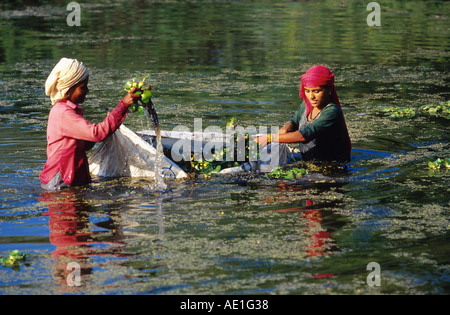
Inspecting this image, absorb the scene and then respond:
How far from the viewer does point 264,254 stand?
3951 millimetres

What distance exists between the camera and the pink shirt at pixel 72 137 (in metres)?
4.77

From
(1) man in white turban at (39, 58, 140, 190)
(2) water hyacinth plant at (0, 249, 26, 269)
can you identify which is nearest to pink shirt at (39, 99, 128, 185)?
(1) man in white turban at (39, 58, 140, 190)

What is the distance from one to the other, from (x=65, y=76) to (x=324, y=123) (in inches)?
87.8

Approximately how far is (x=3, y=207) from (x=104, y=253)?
1.36 meters

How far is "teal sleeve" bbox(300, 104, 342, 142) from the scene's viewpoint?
5.66 m

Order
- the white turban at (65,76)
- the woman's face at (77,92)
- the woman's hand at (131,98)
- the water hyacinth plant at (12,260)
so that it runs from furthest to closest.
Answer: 1. the woman's face at (77,92)
2. the white turban at (65,76)
3. the woman's hand at (131,98)
4. the water hyacinth plant at (12,260)

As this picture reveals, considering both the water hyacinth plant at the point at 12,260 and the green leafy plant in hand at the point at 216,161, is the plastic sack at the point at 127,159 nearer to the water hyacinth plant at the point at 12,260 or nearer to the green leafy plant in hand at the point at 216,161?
the green leafy plant in hand at the point at 216,161

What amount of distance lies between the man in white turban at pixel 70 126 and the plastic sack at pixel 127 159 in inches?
14.3

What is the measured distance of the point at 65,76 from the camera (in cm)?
483

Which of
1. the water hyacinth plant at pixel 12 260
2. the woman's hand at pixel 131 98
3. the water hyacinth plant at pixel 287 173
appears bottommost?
the water hyacinth plant at pixel 12 260

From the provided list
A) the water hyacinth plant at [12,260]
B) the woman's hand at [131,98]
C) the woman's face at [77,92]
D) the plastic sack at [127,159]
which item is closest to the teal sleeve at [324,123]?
the plastic sack at [127,159]

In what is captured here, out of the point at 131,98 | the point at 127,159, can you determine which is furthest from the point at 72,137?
the point at 127,159

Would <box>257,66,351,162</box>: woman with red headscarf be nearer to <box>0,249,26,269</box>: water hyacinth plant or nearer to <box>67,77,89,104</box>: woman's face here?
<box>67,77,89,104</box>: woman's face

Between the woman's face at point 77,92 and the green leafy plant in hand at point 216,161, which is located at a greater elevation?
the woman's face at point 77,92
